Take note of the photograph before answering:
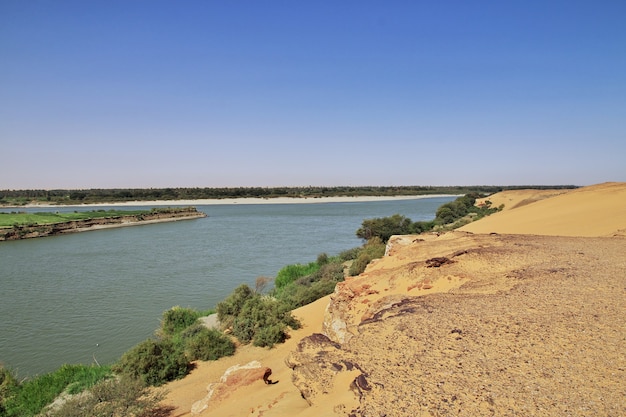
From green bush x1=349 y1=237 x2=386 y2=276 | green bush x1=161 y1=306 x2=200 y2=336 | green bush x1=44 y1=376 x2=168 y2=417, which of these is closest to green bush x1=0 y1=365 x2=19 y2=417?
green bush x1=44 y1=376 x2=168 y2=417

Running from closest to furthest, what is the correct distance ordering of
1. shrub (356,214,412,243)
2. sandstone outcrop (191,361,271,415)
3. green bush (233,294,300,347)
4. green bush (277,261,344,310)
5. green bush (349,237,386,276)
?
1. sandstone outcrop (191,361,271,415)
2. green bush (233,294,300,347)
3. green bush (277,261,344,310)
4. green bush (349,237,386,276)
5. shrub (356,214,412,243)

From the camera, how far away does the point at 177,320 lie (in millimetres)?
13570

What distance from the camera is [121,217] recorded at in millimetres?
60531

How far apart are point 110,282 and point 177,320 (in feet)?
39.3

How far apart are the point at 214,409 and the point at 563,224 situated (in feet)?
56.9

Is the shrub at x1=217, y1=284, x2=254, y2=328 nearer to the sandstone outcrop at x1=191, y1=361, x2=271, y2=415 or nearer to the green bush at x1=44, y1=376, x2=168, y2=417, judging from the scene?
the green bush at x1=44, y1=376, x2=168, y2=417

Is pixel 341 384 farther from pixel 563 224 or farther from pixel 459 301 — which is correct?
pixel 563 224

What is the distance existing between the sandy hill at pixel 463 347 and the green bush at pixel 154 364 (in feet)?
1.46

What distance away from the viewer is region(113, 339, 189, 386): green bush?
932 cm

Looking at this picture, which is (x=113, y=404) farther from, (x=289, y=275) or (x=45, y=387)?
(x=289, y=275)

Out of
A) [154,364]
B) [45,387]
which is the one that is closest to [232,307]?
[154,364]

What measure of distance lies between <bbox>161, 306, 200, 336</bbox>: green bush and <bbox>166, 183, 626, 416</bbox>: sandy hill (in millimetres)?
3734

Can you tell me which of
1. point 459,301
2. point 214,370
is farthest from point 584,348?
point 214,370

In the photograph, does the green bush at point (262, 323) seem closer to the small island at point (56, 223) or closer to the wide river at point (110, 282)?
the wide river at point (110, 282)
